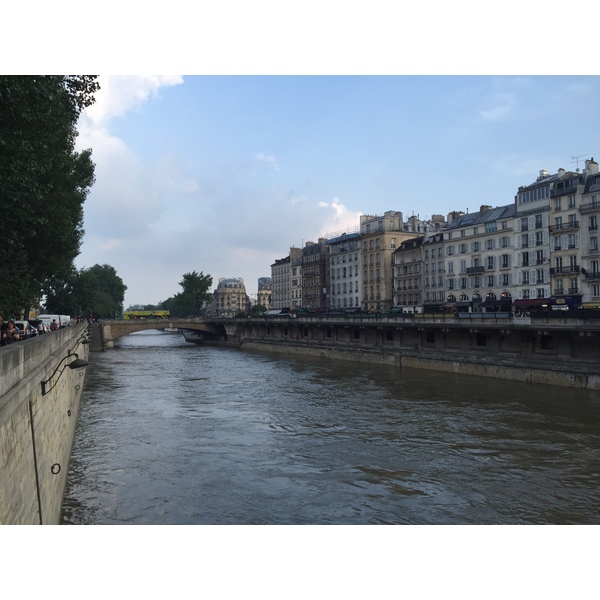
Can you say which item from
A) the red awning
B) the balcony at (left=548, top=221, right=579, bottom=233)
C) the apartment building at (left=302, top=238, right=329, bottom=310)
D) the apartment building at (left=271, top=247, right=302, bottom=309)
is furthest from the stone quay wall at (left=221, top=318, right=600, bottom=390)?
the apartment building at (left=271, top=247, right=302, bottom=309)

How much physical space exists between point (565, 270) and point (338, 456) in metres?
47.0

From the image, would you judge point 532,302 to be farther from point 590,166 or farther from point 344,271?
point 344,271

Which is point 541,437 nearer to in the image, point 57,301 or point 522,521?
point 522,521

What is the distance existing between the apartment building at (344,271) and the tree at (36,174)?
64.9 metres

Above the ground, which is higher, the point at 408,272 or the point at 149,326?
the point at 408,272

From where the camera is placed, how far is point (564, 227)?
5797 centimetres

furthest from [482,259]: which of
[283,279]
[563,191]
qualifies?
[283,279]

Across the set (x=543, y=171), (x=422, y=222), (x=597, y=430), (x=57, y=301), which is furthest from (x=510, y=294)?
(x=57, y=301)

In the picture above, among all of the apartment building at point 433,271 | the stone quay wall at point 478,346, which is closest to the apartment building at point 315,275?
the apartment building at point 433,271

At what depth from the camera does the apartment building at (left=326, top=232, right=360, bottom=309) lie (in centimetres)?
9825

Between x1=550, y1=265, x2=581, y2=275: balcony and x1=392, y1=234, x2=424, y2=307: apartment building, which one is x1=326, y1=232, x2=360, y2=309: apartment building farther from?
x1=550, y1=265, x2=581, y2=275: balcony

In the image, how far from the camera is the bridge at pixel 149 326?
283ft

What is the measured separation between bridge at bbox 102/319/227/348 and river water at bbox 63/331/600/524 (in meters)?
51.4

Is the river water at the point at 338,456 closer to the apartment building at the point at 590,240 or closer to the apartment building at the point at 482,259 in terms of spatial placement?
the apartment building at the point at 590,240
